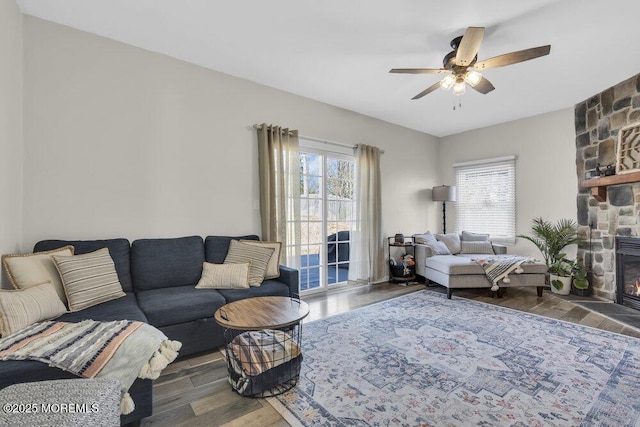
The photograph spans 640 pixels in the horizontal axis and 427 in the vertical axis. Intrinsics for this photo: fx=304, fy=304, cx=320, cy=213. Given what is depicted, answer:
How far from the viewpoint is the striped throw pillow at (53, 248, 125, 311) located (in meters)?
2.22

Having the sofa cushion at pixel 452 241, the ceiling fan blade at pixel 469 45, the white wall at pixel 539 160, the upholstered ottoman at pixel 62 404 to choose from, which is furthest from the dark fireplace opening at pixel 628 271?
the upholstered ottoman at pixel 62 404

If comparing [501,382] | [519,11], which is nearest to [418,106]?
[519,11]

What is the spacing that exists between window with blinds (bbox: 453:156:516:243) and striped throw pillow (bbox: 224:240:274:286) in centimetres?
421

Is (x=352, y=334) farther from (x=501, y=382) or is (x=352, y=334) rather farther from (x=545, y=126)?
(x=545, y=126)

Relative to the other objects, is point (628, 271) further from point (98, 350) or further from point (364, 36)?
point (98, 350)

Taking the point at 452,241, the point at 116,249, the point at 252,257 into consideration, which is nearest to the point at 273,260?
the point at 252,257

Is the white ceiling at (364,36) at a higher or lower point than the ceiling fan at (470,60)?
higher

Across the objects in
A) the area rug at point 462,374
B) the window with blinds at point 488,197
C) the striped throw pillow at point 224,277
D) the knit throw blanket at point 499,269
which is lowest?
the area rug at point 462,374

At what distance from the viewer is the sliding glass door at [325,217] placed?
14.1 feet

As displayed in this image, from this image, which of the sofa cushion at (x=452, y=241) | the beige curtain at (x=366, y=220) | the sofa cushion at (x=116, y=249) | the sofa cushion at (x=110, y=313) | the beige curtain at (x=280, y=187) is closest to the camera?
the sofa cushion at (x=110, y=313)

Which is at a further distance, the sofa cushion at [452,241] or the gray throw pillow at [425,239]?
the sofa cushion at [452,241]

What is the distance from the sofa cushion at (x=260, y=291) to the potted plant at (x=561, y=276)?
3.92m

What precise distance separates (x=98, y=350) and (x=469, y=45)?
318 centimetres

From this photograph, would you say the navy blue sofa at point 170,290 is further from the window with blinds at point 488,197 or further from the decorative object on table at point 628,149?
the decorative object on table at point 628,149
